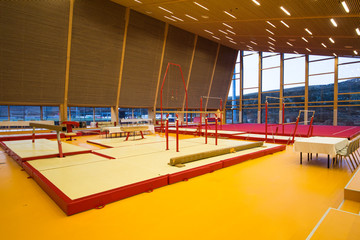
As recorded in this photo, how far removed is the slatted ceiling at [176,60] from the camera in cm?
1399

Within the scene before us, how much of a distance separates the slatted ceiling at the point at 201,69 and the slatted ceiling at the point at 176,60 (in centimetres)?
69

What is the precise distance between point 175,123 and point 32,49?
7130mm

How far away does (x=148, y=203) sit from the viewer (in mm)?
2951

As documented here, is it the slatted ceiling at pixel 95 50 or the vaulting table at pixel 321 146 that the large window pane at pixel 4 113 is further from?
the vaulting table at pixel 321 146

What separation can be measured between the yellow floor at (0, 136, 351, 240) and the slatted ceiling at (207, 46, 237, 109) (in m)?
14.6

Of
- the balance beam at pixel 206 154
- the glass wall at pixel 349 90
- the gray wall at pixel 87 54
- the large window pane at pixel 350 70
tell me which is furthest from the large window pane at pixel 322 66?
the balance beam at pixel 206 154

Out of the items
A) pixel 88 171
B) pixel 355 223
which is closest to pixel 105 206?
pixel 88 171

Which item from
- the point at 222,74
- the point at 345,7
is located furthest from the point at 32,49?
the point at 222,74

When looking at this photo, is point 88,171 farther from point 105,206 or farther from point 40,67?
point 40,67

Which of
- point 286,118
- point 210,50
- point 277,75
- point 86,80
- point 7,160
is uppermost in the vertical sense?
point 210,50

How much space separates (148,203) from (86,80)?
397 inches

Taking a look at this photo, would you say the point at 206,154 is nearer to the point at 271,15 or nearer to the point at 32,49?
the point at 271,15

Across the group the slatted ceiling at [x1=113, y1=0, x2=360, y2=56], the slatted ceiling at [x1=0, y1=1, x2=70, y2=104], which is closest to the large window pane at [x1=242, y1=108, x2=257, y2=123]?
the slatted ceiling at [x1=113, y1=0, x2=360, y2=56]

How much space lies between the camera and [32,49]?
955cm
